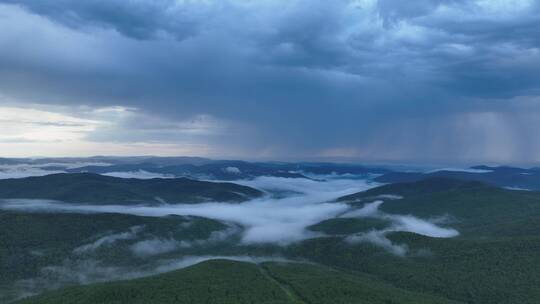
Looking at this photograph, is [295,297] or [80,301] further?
[295,297]

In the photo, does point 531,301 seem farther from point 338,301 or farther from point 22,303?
point 22,303

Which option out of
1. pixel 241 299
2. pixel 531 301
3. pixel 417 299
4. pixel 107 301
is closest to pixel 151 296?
pixel 107 301

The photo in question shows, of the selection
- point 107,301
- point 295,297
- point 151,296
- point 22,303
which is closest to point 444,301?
point 295,297

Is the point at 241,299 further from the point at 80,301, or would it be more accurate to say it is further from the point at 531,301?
the point at 531,301

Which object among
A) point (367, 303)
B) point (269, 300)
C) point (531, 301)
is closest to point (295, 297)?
point (269, 300)

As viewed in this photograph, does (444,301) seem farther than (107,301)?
Yes

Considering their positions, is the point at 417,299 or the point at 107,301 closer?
the point at 107,301

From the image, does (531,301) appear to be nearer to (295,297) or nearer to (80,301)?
(295,297)
